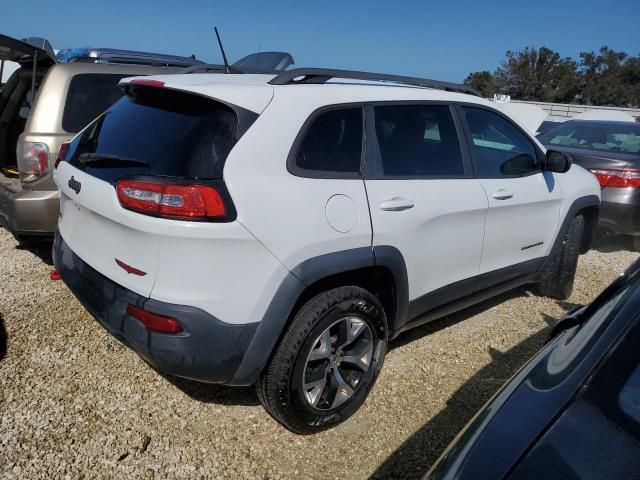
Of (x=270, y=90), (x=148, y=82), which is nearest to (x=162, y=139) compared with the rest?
(x=148, y=82)

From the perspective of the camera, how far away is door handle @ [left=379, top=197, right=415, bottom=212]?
2594 millimetres

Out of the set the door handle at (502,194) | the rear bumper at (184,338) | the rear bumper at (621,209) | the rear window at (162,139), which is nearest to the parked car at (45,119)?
the rear window at (162,139)

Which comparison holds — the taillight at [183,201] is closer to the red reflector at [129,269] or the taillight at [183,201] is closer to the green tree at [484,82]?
the red reflector at [129,269]

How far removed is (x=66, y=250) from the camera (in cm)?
273

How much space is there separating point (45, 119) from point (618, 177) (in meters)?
5.40

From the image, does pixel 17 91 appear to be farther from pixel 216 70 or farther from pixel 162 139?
pixel 162 139

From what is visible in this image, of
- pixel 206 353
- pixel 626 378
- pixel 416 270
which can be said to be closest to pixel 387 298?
pixel 416 270

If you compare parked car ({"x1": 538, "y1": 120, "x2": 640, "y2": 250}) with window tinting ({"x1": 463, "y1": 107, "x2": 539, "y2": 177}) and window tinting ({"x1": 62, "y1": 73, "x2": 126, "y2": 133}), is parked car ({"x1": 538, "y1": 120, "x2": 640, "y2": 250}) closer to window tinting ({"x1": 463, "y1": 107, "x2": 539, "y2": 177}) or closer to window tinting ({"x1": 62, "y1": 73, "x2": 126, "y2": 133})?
window tinting ({"x1": 463, "y1": 107, "x2": 539, "y2": 177})

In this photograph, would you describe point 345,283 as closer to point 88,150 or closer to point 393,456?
point 393,456

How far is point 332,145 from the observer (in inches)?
98.6

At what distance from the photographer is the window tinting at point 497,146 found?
11.2 ft

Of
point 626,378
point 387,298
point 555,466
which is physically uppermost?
point 626,378

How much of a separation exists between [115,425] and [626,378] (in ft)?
7.50

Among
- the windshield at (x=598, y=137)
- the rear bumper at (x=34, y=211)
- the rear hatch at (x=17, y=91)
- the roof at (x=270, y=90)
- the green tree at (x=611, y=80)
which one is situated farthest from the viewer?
the green tree at (x=611, y=80)
